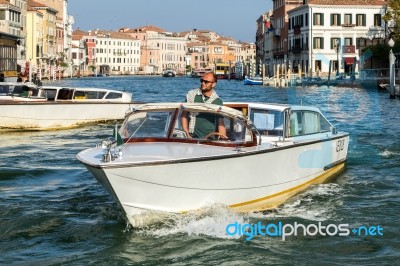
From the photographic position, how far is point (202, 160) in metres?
8.12

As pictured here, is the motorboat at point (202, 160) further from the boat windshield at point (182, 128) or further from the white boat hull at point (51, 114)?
the white boat hull at point (51, 114)

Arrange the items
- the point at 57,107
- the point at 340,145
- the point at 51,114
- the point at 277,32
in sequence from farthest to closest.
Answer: the point at 277,32 < the point at 57,107 < the point at 51,114 < the point at 340,145

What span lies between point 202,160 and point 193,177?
23cm

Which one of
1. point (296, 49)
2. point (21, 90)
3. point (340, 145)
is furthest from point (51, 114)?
point (296, 49)

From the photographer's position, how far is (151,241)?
8031mm

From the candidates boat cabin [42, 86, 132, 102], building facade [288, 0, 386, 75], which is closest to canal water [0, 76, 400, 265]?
boat cabin [42, 86, 132, 102]

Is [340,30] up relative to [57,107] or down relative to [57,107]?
up

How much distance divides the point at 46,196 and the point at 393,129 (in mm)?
12550

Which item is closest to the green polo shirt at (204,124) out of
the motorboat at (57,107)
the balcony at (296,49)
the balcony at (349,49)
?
the motorboat at (57,107)

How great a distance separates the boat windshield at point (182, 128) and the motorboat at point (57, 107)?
1167cm

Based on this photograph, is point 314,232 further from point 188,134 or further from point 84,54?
point 84,54

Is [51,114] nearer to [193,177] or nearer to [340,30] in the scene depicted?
[193,177]

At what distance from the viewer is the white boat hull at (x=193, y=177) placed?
7.93 m

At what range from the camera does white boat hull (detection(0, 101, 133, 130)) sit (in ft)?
69.7
